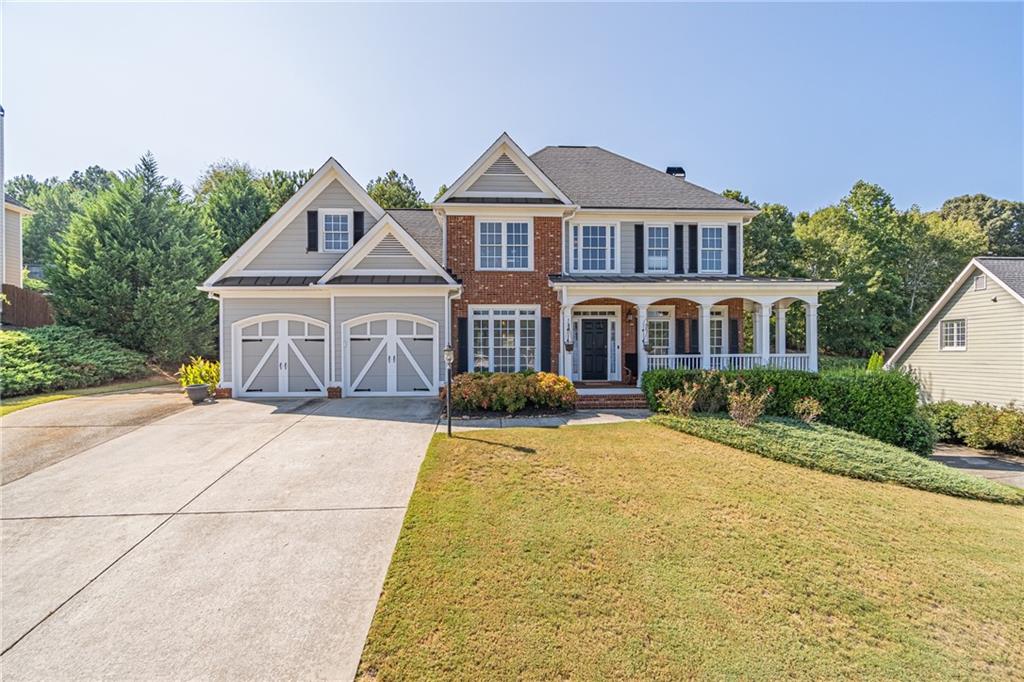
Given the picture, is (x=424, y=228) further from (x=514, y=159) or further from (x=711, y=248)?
(x=711, y=248)

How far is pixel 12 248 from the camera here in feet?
70.5

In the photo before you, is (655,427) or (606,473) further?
(655,427)

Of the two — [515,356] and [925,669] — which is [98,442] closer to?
[515,356]

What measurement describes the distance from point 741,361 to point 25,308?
99.8 feet

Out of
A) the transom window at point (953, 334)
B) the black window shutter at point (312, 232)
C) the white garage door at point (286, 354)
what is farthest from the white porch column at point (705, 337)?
the black window shutter at point (312, 232)

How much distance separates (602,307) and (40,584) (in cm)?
1415

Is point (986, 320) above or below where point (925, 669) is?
above

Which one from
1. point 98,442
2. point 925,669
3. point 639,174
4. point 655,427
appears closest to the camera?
point 925,669

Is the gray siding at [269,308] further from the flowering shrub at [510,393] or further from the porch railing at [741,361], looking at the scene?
the porch railing at [741,361]

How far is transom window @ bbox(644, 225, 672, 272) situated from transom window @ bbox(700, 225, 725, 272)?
1.29 meters

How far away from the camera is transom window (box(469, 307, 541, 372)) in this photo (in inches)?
547

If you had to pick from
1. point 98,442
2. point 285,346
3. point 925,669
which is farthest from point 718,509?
point 285,346

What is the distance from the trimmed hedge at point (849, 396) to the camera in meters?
10.6

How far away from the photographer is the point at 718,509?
5.77 meters
